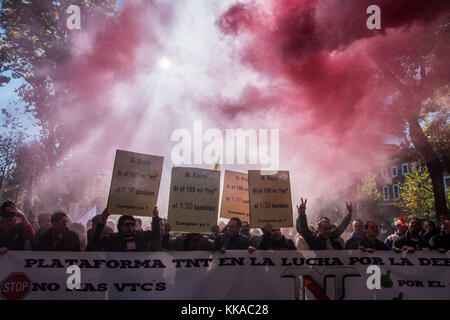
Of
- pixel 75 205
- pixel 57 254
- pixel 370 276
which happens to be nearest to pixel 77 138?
pixel 75 205

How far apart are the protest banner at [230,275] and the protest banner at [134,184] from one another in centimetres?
66

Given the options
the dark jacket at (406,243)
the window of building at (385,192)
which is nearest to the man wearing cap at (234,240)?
the dark jacket at (406,243)

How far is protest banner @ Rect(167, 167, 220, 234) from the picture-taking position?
5.06m

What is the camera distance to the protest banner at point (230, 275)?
171 inches

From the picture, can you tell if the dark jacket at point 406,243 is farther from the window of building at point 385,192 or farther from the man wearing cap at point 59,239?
the window of building at point 385,192

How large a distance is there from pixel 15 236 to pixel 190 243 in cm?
260

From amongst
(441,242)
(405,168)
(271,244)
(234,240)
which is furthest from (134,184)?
(405,168)

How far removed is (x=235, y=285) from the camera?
456cm

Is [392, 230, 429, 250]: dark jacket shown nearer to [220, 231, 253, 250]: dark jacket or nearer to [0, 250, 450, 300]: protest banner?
[0, 250, 450, 300]: protest banner

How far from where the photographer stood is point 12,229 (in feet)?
16.6

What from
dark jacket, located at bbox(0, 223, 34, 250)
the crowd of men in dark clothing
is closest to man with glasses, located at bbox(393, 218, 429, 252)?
the crowd of men in dark clothing

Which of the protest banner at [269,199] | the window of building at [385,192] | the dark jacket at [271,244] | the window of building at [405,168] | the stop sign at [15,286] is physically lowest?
the stop sign at [15,286]

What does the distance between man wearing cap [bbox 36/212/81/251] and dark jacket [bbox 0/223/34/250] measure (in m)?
0.39
